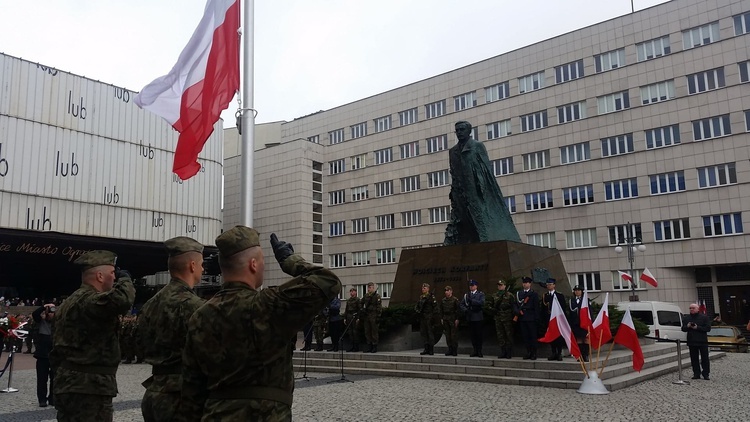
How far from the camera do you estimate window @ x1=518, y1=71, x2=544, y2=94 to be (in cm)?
4534

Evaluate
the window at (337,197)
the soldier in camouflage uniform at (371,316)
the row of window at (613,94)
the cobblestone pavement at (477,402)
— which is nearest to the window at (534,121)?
the row of window at (613,94)

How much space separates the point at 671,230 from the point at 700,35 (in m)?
12.0

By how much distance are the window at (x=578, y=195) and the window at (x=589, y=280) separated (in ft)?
15.8

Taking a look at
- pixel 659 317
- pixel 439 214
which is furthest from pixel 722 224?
pixel 439 214

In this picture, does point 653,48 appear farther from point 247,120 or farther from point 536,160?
point 247,120

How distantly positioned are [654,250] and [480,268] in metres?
26.5

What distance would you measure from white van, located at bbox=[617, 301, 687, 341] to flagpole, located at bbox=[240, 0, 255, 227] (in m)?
19.6

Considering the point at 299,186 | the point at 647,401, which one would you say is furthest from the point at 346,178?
the point at 647,401

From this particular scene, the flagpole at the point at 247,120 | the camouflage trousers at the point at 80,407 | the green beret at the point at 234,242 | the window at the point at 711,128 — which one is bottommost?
the camouflage trousers at the point at 80,407

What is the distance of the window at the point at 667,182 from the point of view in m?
38.0

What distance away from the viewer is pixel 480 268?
52.8ft

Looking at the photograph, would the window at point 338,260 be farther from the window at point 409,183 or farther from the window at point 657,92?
the window at point 657,92

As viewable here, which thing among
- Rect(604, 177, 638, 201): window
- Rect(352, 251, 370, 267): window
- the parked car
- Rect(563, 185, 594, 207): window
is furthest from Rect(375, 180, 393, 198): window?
the parked car

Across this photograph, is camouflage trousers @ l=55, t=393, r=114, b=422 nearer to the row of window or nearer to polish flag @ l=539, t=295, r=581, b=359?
polish flag @ l=539, t=295, r=581, b=359
